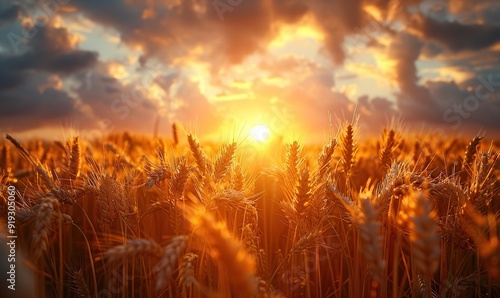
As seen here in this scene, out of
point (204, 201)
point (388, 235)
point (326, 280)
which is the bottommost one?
point (326, 280)

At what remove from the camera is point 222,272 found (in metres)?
2.30

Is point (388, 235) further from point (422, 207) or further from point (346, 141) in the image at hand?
point (422, 207)

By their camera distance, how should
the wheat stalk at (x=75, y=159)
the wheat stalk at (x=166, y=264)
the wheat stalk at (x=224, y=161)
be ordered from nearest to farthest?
the wheat stalk at (x=166, y=264)
the wheat stalk at (x=224, y=161)
the wheat stalk at (x=75, y=159)

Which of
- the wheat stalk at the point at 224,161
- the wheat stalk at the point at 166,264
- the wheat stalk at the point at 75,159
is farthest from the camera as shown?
the wheat stalk at the point at 75,159

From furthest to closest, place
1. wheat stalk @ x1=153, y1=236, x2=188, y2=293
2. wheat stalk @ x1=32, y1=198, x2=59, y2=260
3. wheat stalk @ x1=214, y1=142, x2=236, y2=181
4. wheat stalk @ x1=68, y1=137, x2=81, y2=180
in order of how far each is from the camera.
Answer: wheat stalk @ x1=68, y1=137, x2=81, y2=180, wheat stalk @ x1=214, y1=142, x2=236, y2=181, wheat stalk @ x1=32, y1=198, x2=59, y2=260, wheat stalk @ x1=153, y1=236, x2=188, y2=293

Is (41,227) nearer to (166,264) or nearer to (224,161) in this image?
(166,264)

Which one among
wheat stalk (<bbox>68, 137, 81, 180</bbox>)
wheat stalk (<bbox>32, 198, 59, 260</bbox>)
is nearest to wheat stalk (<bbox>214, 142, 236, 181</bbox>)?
wheat stalk (<bbox>32, 198, 59, 260</bbox>)

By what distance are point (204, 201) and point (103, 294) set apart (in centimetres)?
148

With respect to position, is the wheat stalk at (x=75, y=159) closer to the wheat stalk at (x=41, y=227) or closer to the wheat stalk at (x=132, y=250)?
the wheat stalk at (x=41, y=227)

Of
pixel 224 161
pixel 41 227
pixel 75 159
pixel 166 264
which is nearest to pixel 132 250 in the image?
pixel 166 264

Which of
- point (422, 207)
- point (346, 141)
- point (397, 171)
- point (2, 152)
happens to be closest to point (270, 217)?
point (346, 141)

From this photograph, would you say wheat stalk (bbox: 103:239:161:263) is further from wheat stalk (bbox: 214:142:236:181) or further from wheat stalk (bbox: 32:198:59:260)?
wheat stalk (bbox: 214:142:236:181)

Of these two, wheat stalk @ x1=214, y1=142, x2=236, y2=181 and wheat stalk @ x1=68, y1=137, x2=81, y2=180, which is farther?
wheat stalk @ x1=68, y1=137, x2=81, y2=180

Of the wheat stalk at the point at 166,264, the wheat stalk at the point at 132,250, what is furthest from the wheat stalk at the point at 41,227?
the wheat stalk at the point at 166,264
